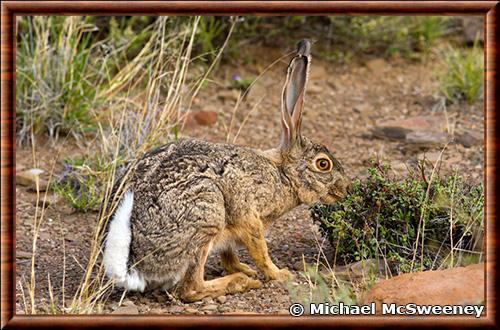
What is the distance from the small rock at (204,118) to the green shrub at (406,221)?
3.37 metres

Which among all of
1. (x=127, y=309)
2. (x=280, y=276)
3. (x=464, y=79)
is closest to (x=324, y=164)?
(x=280, y=276)

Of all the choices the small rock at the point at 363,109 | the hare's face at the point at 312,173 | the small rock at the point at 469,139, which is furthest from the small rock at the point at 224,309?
the small rock at the point at 363,109

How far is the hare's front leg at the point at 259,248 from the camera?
19.9ft

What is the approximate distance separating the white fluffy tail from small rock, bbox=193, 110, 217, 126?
3755 millimetres

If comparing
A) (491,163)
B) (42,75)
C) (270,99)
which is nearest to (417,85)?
(270,99)

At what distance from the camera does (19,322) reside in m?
5.22

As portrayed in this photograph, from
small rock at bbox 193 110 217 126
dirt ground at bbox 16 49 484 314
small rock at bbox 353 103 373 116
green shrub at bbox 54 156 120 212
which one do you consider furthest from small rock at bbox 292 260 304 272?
small rock at bbox 353 103 373 116

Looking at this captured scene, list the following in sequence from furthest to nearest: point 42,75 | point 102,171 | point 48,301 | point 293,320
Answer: point 42,75 → point 102,171 → point 48,301 → point 293,320

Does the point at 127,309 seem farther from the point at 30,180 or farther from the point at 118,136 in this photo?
the point at 30,180

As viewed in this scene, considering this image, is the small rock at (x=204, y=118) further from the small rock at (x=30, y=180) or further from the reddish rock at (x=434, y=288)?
the reddish rock at (x=434, y=288)

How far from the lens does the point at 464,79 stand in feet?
31.8

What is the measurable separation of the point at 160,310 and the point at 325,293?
1108mm

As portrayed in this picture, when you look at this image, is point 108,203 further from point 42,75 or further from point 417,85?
point 417,85

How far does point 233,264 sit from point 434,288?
5.50 ft
